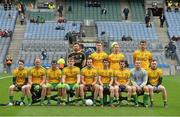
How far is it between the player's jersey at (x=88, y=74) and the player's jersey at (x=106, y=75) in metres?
0.21

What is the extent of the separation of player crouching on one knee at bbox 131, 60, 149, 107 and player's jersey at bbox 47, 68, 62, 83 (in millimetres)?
2341

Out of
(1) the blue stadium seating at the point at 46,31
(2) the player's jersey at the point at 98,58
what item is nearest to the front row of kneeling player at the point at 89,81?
(2) the player's jersey at the point at 98,58

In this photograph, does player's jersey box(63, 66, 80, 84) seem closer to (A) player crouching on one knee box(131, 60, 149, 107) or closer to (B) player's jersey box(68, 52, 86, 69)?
(B) player's jersey box(68, 52, 86, 69)

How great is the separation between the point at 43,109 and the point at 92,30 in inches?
1395

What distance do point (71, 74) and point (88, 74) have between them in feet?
1.77

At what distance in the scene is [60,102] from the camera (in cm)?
1884

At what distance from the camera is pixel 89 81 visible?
19.0 meters

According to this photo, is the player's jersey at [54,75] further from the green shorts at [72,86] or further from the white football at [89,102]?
the white football at [89,102]

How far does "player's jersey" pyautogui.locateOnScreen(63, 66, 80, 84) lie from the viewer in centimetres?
1902

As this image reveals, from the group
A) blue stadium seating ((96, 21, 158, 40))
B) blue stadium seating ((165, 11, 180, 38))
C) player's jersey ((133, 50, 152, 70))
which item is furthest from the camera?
blue stadium seating ((165, 11, 180, 38))

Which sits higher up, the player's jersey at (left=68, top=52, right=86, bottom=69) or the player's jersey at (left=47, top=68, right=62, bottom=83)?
the player's jersey at (left=68, top=52, right=86, bottom=69)

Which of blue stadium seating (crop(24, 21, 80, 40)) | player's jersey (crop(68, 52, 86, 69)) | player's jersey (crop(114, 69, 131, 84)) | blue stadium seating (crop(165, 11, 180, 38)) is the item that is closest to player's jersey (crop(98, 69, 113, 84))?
player's jersey (crop(114, 69, 131, 84))

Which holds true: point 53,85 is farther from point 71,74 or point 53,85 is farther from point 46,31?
point 46,31

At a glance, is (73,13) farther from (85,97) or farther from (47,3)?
(85,97)
